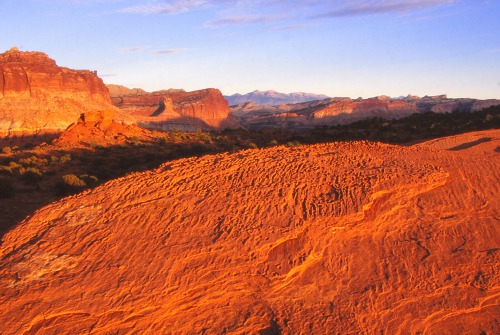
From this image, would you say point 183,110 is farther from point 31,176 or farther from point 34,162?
point 31,176

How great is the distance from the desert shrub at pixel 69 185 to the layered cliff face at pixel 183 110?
44350 millimetres

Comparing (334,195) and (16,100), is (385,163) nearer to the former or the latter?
(334,195)

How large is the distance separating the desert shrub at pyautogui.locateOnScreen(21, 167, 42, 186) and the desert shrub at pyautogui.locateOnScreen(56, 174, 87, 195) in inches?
78.5

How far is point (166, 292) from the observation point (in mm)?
5195

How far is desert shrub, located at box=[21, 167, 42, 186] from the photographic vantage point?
1644 cm

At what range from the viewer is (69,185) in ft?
48.8

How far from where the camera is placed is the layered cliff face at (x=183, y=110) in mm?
63156

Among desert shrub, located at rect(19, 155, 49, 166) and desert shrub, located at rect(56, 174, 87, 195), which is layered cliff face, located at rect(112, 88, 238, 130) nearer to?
desert shrub, located at rect(19, 155, 49, 166)

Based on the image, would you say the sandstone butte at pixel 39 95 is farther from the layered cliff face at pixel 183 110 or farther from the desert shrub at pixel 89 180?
the desert shrub at pixel 89 180

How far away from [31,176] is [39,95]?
1427 inches

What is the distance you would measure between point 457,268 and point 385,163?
106 inches

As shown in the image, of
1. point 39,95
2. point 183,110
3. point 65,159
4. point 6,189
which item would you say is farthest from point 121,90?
point 6,189

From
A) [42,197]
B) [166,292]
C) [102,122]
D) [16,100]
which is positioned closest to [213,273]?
[166,292]

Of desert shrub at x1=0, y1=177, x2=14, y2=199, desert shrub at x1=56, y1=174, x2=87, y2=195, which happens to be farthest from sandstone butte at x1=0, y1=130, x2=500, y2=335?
desert shrub at x1=0, y1=177, x2=14, y2=199
